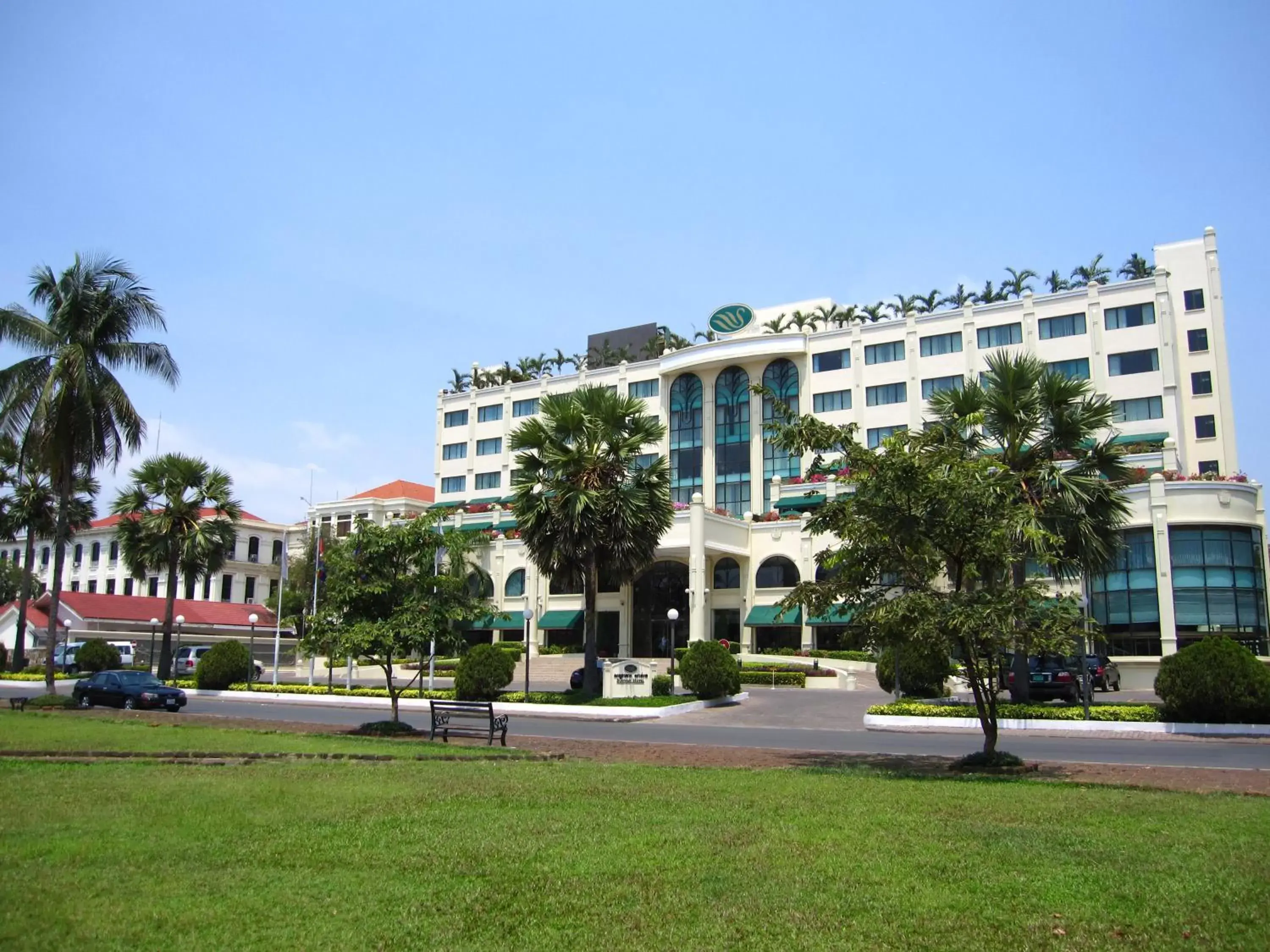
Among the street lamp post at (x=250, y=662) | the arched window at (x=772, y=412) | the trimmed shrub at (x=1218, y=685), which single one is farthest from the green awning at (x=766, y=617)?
the trimmed shrub at (x=1218, y=685)

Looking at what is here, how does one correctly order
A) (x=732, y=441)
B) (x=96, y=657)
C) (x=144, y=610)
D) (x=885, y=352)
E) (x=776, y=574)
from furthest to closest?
(x=144, y=610), (x=732, y=441), (x=885, y=352), (x=776, y=574), (x=96, y=657)

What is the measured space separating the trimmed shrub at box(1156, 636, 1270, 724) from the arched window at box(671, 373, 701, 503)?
135 ft

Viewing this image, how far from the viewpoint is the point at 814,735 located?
2473 centimetres

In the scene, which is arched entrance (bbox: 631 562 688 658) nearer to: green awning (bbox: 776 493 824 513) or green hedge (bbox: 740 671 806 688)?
green awning (bbox: 776 493 824 513)

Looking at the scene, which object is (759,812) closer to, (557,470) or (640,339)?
(557,470)

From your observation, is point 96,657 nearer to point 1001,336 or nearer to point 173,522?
point 173,522

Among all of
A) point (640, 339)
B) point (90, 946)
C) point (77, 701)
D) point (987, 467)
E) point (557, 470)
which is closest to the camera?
point (90, 946)

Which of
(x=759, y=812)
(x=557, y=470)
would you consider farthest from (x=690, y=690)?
(x=759, y=812)

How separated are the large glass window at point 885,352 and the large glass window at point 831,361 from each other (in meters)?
1.18

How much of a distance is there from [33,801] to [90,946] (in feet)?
18.5

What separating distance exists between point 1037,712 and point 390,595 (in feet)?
54.7

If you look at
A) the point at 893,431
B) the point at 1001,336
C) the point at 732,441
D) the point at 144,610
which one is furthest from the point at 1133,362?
the point at 144,610

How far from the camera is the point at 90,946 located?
5.85 metres

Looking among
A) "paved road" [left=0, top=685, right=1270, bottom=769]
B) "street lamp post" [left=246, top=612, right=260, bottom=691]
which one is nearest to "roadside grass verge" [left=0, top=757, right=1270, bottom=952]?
"paved road" [left=0, top=685, right=1270, bottom=769]
